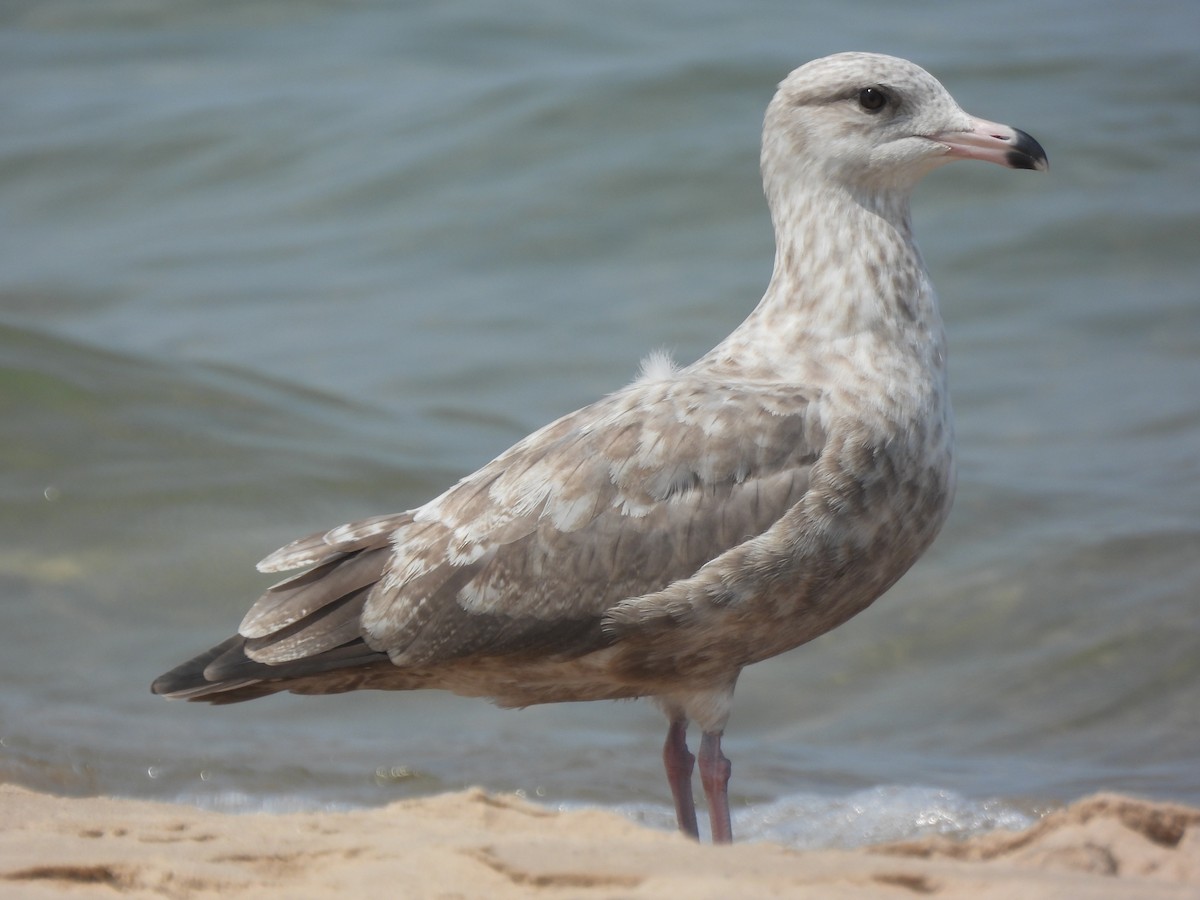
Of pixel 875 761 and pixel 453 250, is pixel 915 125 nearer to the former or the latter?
pixel 875 761

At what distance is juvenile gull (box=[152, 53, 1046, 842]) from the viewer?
14.3 ft

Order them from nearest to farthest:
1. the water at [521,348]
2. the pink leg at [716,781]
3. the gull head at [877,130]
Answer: the pink leg at [716,781] → the gull head at [877,130] → the water at [521,348]

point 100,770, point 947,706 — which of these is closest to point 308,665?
point 100,770

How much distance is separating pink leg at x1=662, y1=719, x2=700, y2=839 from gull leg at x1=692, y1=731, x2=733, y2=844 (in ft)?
0.38

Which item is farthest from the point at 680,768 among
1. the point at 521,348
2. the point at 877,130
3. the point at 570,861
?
the point at 521,348

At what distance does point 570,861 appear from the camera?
3.21 metres

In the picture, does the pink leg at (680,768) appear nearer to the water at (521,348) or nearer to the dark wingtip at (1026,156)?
the water at (521,348)

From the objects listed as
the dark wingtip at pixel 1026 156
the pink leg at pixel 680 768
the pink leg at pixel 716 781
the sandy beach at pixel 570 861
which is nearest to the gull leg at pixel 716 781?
the pink leg at pixel 716 781

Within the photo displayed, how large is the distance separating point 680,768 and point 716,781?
194 millimetres

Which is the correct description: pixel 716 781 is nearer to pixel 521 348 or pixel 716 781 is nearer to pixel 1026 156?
pixel 1026 156

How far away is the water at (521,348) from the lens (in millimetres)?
6465

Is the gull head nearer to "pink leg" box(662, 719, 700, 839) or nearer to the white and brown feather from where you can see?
the white and brown feather

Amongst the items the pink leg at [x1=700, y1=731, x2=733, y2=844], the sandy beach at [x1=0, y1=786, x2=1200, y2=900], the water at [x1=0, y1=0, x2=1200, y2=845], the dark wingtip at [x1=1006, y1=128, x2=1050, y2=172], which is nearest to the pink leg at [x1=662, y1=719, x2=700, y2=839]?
the pink leg at [x1=700, y1=731, x2=733, y2=844]

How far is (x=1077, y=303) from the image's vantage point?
11.0 meters
